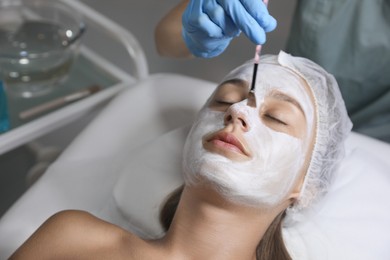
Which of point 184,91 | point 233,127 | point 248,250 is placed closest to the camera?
point 233,127

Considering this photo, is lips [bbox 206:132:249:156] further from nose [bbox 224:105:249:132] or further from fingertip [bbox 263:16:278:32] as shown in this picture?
fingertip [bbox 263:16:278:32]

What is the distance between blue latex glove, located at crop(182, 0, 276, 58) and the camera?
3.26 feet

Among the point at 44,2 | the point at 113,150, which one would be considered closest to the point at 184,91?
the point at 113,150

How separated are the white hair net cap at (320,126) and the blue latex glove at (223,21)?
4.2 inches

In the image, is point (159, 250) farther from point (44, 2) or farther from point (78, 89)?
point (44, 2)

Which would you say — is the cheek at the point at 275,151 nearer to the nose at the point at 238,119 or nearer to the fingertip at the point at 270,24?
the nose at the point at 238,119

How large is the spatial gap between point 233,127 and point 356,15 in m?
0.58

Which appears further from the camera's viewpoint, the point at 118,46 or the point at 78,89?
the point at 118,46

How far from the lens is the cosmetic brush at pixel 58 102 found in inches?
62.0

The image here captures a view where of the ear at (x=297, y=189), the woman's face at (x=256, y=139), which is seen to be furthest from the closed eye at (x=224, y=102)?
the ear at (x=297, y=189)

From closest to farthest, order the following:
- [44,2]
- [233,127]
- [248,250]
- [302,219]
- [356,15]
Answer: [233,127]
[248,250]
[302,219]
[356,15]
[44,2]

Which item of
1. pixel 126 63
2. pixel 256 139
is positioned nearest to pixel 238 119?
pixel 256 139

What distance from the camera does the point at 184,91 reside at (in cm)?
157

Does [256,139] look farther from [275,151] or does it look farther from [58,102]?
[58,102]
